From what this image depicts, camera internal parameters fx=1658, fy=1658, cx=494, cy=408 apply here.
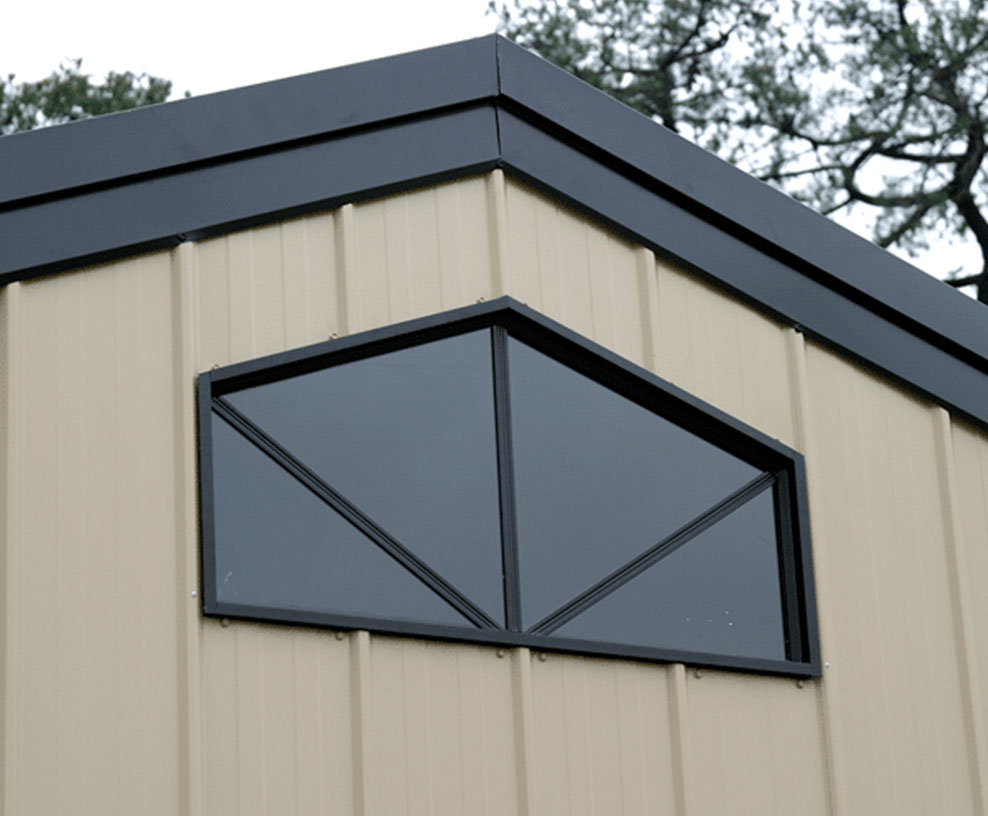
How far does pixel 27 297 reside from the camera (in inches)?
210

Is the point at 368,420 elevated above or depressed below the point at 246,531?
above

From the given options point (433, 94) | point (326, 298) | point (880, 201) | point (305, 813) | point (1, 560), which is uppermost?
point (880, 201)

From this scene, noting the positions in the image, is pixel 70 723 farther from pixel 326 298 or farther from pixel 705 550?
pixel 705 550

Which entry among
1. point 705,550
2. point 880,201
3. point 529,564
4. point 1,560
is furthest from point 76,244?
point 880,201

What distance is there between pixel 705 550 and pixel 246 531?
1.84 meters

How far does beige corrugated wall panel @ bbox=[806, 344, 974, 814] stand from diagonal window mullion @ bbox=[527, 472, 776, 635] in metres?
0.26

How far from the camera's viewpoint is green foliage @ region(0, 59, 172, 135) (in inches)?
827

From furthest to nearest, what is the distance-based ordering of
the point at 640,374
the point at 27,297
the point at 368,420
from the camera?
the point at 640,374 → the point at 368,420 → the point at 27,297

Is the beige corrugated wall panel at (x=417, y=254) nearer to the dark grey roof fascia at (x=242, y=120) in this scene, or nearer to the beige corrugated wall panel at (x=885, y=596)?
the dark grey roof fascia at (x=242, y=120)

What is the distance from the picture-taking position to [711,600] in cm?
630

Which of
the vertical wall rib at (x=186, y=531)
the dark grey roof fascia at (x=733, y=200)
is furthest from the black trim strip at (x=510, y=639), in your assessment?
the dark grey roof fascia at (x=733, y=200)

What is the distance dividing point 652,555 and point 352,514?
121cm

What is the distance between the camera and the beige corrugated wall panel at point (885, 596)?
6379mm

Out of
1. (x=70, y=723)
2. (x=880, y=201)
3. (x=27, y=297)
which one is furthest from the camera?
(x=880, y=201)
